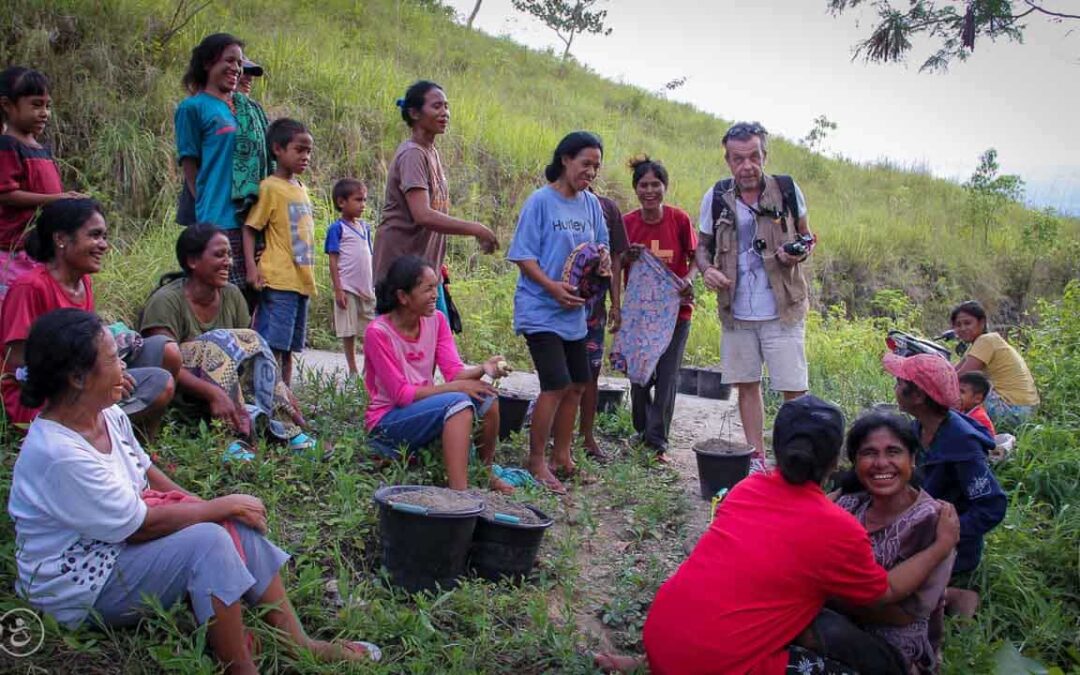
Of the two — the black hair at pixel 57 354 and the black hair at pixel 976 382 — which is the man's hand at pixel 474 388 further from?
the black hair at pixel 976 382

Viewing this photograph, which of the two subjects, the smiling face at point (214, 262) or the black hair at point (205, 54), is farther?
the black hair at point (205, 54)

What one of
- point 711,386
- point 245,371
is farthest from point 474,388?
point 711,386

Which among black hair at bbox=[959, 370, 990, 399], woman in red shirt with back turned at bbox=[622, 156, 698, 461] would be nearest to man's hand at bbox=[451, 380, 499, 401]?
woman in red shirt with back turned at bbox=[622, 156, 698, 461]

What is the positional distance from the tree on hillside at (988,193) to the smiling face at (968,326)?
39.6ft

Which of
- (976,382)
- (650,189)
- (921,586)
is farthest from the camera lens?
(650,189)

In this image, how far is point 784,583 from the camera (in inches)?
110

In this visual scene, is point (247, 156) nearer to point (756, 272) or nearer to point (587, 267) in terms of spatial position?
point (587, 267)

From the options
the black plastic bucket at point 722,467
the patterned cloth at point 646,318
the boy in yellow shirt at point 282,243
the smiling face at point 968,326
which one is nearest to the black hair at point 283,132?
the boy in yellow shirt at point 282,243

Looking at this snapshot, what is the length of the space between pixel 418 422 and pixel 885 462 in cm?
214

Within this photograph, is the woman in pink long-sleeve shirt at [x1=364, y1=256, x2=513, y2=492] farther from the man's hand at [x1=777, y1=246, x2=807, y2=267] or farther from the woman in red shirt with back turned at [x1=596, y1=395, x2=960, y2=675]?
the man's hand at [x1=777, y1=246, x2=807, y2=267]

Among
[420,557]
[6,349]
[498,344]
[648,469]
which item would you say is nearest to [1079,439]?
[648,469]

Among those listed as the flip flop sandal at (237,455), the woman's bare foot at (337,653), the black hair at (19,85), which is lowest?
the woman's bare foot at (337,653)

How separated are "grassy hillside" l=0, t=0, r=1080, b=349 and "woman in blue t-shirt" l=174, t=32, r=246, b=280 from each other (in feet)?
6.09

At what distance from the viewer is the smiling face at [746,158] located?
5102mm
